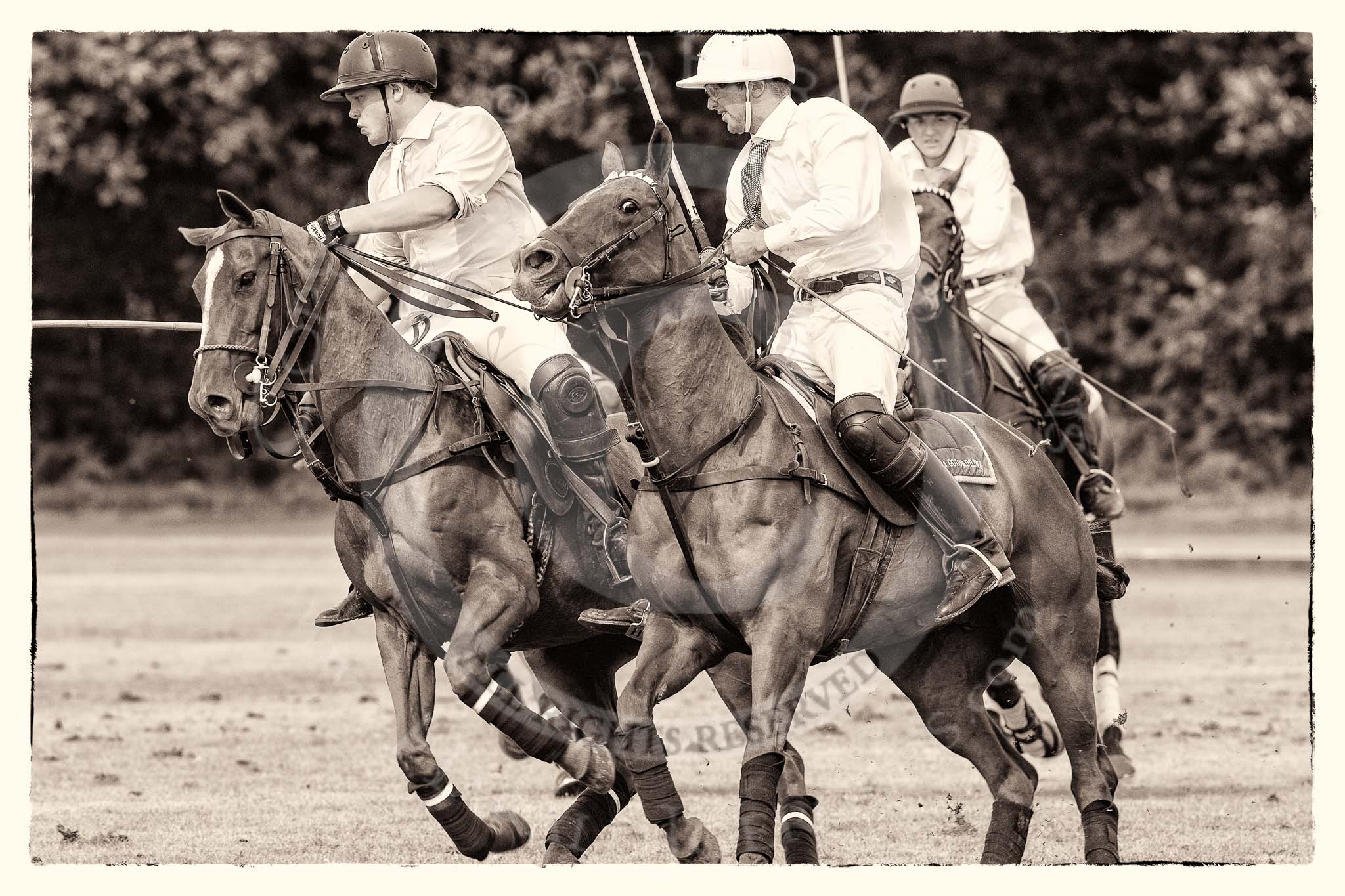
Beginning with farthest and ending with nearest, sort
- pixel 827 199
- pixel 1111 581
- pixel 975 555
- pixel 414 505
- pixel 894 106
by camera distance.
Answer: pixel 894 106, pixel 1111 581, pixel 414 505, pixel 975 555, pixel 827 199

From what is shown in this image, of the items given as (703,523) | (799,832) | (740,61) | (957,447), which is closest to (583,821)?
(799,832)

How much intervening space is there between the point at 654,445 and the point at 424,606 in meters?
1.42

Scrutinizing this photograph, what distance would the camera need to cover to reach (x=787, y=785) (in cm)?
802

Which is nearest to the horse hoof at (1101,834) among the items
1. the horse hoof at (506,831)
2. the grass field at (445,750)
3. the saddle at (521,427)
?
the grass field at (445,750)

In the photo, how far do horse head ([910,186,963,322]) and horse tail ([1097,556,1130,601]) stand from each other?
5.92ft

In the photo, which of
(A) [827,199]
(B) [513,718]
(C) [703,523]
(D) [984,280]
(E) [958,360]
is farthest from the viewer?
(D) [984,280]

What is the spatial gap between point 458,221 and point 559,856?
2.82 meters

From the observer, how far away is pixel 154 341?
28.1 m

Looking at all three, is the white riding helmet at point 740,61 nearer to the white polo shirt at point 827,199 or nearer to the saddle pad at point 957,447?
the white polo shirt at point 827,199

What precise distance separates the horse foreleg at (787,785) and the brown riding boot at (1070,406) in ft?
11.1

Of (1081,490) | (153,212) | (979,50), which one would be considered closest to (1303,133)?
(979,50)

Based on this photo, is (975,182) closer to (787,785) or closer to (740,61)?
(740,61)

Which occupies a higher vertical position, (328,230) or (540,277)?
(328,230)

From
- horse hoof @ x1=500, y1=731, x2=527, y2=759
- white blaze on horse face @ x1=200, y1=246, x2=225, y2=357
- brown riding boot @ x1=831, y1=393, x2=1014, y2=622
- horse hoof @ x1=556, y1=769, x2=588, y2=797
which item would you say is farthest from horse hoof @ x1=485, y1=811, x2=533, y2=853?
white blaze on horse face @ x1=200, y1=246, x2=225, y2=357
